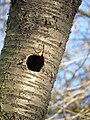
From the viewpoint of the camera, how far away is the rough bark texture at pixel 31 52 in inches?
44.7

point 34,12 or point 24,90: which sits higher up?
point 34,12

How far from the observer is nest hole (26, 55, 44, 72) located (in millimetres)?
1177

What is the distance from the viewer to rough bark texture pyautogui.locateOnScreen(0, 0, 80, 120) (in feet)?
3.72

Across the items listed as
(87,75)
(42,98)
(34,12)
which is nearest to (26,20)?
(34,12)

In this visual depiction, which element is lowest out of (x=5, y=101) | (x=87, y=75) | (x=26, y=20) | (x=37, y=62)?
(x=5, y=101)

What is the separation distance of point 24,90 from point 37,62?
0.12 m

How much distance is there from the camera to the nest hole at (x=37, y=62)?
118 cm

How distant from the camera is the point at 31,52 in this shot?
45.9 inches

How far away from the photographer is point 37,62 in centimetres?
121

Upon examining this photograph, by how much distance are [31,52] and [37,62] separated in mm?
56

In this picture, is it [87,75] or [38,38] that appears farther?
[87,75]

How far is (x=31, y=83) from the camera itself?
1143 millimetres

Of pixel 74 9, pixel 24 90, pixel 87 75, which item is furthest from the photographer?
pixel 87 75

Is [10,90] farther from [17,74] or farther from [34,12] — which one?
[34,12]
